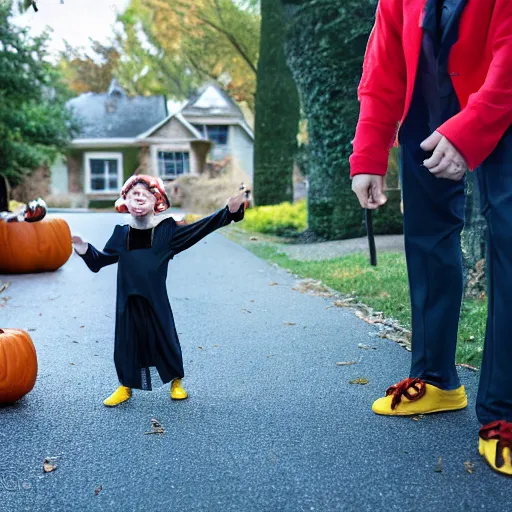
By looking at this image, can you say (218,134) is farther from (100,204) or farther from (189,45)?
(189,45)

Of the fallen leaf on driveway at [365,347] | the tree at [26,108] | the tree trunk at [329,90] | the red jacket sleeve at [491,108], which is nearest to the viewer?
the red jacket sleeve at [491,108]

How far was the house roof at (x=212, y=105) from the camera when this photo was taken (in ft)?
96.4

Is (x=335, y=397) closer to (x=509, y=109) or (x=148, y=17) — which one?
(x=509, y=109)

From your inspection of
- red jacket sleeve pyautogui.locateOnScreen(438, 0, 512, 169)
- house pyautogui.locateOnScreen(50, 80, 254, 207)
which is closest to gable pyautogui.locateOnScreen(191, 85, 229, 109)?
house pyautogui.locateOnScreen(50, 80, 254, 207)

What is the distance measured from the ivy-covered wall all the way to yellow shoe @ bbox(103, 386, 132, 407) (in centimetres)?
767

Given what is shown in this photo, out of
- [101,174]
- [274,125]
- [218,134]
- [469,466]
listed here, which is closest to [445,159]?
[469,466]

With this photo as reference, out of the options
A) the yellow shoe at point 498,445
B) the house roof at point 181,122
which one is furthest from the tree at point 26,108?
the yellow shoe at point 498,445

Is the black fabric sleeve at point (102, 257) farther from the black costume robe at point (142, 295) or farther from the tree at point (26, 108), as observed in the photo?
the tree at point (26, 108)

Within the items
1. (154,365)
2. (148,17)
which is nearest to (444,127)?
(154,365)

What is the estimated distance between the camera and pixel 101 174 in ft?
95.8

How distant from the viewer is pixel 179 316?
556cm

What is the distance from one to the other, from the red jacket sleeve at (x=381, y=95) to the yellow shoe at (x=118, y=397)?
1.53 m

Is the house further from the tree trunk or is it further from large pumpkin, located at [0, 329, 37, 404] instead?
large pumpkin, located at [0, 329, 37, 404]

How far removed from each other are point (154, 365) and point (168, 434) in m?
0.46
